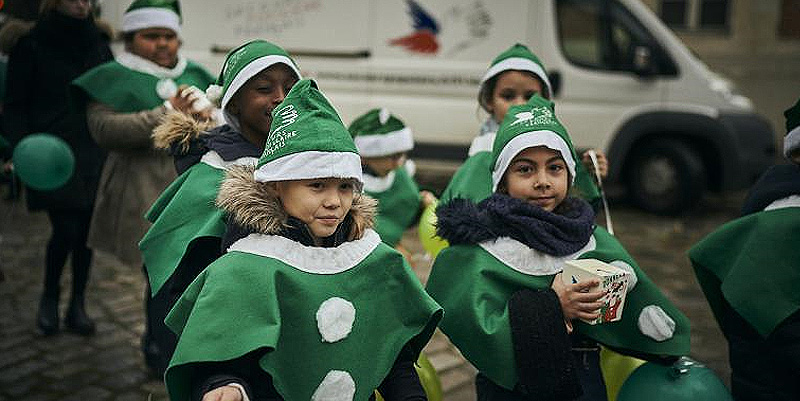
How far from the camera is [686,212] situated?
360 inches

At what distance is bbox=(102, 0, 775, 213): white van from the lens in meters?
8.84

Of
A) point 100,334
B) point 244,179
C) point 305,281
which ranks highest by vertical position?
point 244,179

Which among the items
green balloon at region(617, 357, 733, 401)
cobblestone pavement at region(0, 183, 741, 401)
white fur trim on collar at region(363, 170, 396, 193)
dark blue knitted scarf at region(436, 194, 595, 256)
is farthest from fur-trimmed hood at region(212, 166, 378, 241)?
white fur trim on collar at region(363, 170, 396, 193)

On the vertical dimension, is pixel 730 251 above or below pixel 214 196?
below

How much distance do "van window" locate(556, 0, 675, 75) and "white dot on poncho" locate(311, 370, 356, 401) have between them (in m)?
7.21

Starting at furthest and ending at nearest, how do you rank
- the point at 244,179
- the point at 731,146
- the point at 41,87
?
the point at 731,146 < the point at 41,87 < the point at 244,179

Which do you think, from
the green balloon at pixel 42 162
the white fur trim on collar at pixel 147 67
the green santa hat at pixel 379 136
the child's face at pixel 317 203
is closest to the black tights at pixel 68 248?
the green balloon at pixel 42 162

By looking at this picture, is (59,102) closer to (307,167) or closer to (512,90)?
(512,90)

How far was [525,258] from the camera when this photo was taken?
2.72 metres

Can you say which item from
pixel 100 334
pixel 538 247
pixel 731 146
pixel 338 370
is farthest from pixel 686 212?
pixel 338 370

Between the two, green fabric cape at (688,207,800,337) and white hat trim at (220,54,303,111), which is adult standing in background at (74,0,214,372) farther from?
green fabric cape at (688,207,800,337)

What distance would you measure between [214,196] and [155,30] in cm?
172

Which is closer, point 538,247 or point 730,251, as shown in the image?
point 538,247

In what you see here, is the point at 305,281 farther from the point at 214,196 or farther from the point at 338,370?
Answer: the point at 214,196
